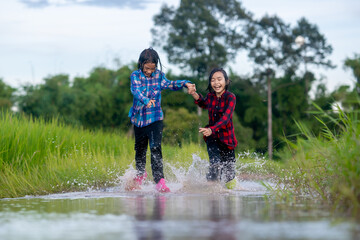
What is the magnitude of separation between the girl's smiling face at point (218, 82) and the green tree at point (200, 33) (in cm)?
3091

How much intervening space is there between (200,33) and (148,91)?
3350cm

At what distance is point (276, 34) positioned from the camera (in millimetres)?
41406

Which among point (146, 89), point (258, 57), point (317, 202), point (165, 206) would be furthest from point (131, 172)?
point (258, 57)

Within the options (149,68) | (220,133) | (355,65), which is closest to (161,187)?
(220,133)

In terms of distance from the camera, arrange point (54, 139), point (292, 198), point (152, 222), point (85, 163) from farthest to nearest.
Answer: point (54, 139) → point (85, 163) → point (292, 198) → point (152, 222)

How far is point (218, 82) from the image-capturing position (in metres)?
8.20

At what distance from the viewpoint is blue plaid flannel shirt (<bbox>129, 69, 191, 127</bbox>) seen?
812 centimetres

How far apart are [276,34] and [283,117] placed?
634cm

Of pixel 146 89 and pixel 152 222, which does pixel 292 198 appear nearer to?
pixel 152 222

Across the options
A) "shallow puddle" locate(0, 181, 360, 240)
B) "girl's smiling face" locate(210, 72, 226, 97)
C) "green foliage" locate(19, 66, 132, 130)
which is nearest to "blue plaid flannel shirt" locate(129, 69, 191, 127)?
"girl's smiling face" locate(210, 72, 226, 97)

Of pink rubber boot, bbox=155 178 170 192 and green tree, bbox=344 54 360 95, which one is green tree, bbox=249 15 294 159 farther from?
pink rubber boot, bbox=155 178 170 192

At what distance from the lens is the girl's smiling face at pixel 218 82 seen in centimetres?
820

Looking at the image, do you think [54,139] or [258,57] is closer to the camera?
[54,139]

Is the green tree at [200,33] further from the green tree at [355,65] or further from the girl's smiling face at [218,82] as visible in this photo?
the girl's smiling face at [218,82]
